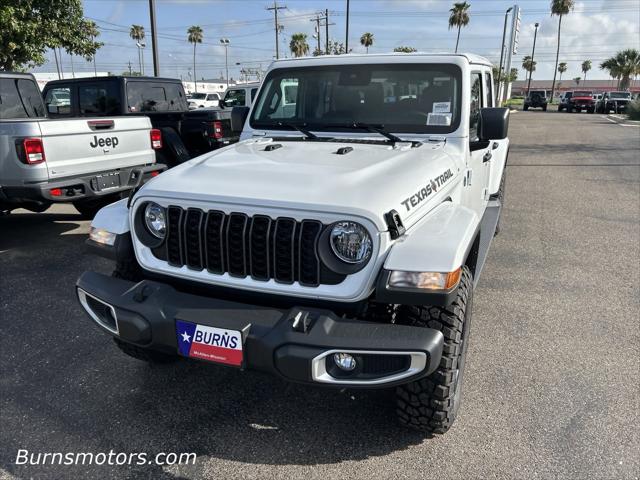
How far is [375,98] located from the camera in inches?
142

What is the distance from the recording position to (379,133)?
11.4 ft

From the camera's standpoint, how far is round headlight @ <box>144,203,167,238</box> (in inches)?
104

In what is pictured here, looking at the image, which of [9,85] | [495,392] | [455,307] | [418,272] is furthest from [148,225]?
[9,85]

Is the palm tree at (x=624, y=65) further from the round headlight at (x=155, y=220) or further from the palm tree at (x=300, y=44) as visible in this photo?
the round headlight at (x=155, y=220)

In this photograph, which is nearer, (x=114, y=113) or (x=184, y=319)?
(x=184, y=319)

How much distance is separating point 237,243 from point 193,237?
0.26 m

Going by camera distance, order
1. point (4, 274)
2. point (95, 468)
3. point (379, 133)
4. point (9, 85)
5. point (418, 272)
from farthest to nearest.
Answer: point (9, 85), point (4, 274), point (379, 133), point (95, 468), point (418, 272)

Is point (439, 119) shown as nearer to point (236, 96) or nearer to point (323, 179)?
point (323, 179)

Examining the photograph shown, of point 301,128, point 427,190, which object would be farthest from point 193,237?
point 301,128

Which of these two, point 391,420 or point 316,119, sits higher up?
point 316,119

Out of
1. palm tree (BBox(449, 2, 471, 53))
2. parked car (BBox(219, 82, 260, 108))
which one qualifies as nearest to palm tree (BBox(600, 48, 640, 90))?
palm tree (BBox(449, 2, 471, 53))

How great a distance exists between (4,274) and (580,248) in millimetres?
6183

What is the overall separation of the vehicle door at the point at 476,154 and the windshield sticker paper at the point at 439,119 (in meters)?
0.21

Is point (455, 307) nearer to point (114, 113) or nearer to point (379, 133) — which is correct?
point (379, 133)
